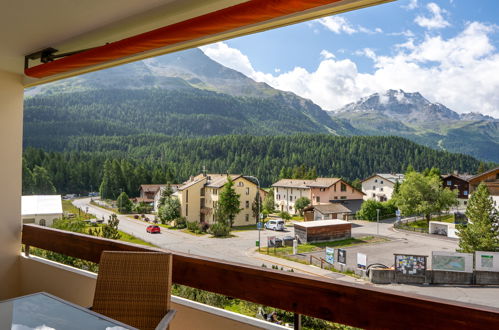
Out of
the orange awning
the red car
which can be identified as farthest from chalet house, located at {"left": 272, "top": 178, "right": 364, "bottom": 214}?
the orange awning

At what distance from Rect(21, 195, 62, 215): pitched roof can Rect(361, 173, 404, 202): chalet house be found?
3.46m

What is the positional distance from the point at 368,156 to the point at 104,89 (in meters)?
3.66

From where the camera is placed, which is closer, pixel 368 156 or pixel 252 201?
pixel 368 156

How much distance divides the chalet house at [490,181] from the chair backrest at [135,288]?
6.42ft

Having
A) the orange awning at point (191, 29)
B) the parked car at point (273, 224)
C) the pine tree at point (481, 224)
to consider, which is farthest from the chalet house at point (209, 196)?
the pine tree at point (481, 224)

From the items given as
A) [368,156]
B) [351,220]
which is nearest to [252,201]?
[351,220]

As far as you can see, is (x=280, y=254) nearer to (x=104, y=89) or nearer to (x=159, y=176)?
(x=159, y=176)

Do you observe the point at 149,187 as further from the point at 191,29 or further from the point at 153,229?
the point at 191,29

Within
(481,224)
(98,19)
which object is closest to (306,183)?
(481,224)

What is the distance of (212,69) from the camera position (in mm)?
5133

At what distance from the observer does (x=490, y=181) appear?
7.08 feet

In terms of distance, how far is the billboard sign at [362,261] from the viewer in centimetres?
264

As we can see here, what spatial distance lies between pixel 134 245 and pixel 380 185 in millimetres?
1916

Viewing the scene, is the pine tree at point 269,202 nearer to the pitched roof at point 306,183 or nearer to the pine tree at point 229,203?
the pitched roof at point 306,183
